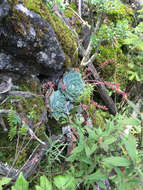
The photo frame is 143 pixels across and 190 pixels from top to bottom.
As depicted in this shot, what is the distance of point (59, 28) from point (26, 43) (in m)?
0.68

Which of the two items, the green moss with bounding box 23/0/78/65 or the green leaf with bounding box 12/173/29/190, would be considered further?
the green moss with bounding box 23/0/78/65

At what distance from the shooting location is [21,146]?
1.76m

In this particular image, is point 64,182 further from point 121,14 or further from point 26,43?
point 121,14

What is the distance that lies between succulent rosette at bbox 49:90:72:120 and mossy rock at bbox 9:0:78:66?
48 cm

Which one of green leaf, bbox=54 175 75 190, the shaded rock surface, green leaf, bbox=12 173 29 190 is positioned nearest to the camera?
green leaf, bbox=12 173 29 190

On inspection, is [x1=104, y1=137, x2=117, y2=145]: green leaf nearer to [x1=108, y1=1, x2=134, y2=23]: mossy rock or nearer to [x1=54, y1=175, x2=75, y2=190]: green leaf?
[x1=54, y1=175, x2=75, y2=190]: green leaf

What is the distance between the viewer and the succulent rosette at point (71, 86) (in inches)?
91.0

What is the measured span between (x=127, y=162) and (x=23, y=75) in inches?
61.1

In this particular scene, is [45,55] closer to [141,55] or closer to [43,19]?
[43,19]

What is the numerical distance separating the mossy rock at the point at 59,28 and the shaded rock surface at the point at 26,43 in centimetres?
9

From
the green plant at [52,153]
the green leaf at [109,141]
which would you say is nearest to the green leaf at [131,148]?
the green leaf at [109,141]

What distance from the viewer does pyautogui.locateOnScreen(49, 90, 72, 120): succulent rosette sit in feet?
7.18

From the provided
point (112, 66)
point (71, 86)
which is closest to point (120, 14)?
point (112, 66)

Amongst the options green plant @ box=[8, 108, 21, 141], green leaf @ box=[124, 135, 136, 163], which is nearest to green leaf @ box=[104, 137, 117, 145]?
green leaf @ box=[124, 135, 136, 163]
